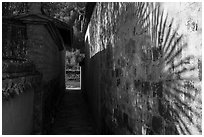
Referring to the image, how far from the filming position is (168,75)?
2.00m

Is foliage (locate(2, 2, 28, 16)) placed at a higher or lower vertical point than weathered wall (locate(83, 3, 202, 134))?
higher

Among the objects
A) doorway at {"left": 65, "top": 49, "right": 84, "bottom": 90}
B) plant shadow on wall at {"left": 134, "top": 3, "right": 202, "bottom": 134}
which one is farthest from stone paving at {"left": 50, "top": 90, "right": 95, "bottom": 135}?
doorway at {"left": 65, "top": 49, "right": 84, "bottom": 90}

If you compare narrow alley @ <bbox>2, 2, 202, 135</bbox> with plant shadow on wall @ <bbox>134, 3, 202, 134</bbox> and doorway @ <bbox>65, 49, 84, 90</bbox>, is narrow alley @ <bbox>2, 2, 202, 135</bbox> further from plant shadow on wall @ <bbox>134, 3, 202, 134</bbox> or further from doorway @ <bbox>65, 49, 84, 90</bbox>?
doorway @ <bbox>65, 49, 84, 90</bbox>

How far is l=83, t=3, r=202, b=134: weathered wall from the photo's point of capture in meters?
1.76

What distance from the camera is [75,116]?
819cm

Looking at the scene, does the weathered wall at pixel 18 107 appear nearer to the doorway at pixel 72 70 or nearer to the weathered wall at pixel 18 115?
the weathered wall at pixel 18 115

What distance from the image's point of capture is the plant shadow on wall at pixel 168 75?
1684mm

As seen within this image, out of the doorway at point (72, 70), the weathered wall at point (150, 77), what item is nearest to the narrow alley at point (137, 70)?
the weathered wall at point (150, 77)

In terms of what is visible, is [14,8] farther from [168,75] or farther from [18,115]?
[168,75]

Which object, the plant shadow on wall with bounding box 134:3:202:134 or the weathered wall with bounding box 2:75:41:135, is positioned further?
the weathered wall with bounding box 2:75:41:135

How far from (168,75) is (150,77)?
0.41 meters

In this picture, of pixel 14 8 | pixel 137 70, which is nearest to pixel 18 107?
pixel 137 70

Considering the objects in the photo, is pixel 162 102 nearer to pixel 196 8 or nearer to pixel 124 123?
pixel 196 8

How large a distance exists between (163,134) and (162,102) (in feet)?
0.95
